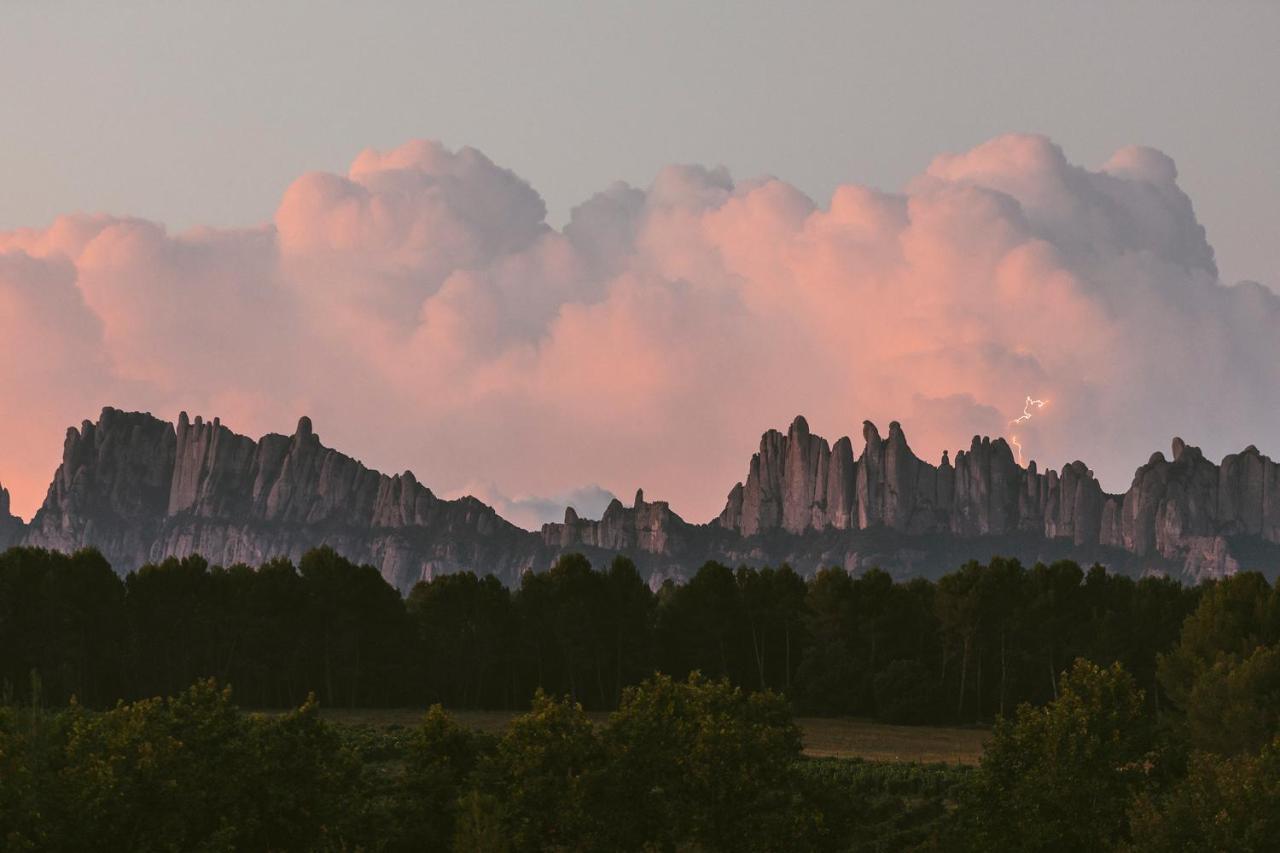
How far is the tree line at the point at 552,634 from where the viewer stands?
519 feet

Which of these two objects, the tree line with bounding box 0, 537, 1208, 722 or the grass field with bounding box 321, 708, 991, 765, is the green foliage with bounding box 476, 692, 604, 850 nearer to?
the grass field with bounding box 321, 708, 991, 765

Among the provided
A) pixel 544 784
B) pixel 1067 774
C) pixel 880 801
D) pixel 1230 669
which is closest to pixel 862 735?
pixel 1230 669

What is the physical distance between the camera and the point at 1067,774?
78875 mm

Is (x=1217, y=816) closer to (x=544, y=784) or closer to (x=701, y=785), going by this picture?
(x=701, y=785)

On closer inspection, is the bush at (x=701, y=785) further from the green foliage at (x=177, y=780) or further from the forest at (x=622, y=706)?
the green foliage at (x=177, y=780)

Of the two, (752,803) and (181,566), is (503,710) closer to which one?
(181,566)

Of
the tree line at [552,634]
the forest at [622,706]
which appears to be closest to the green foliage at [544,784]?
the forest at [622,706]

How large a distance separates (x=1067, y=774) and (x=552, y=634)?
311ft

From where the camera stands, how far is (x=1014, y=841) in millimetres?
78500

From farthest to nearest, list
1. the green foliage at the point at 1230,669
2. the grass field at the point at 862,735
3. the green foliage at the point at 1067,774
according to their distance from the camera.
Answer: the grass field at the point at 862,735 < the green foliage at the point at 1230,669 < the green foliage at the point at 1067,774

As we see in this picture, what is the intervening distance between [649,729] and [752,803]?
5639 millimetres

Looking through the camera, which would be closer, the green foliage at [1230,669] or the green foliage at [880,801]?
the green foliage at [880,801]

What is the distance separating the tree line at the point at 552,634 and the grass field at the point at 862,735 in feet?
19.7

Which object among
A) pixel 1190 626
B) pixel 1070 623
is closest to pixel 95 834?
pixel 1190 626
